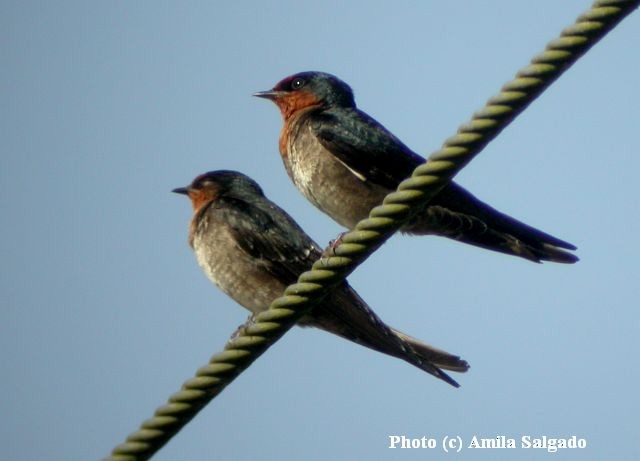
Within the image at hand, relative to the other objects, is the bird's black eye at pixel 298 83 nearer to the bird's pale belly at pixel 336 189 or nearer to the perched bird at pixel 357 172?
the perched bird at pixel 357 172

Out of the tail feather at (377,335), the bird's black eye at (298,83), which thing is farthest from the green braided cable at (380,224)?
the bird's black eye at (298,83)

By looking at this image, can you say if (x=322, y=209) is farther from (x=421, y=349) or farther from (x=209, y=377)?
(x=209, y=377)

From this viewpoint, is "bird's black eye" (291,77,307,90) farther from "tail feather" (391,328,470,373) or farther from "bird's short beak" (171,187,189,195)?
"tail feather" (391,328,470,373)

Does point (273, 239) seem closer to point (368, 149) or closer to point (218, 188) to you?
point (218, 188)

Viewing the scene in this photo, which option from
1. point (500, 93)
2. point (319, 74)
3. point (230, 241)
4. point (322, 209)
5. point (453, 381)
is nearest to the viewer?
point (500, 93)

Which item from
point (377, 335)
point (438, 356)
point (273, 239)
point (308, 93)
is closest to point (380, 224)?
point (377, 335)

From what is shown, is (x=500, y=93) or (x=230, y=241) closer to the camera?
(x=500, y=93)

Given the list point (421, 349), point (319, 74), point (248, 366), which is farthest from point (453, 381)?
point (319, 74)
